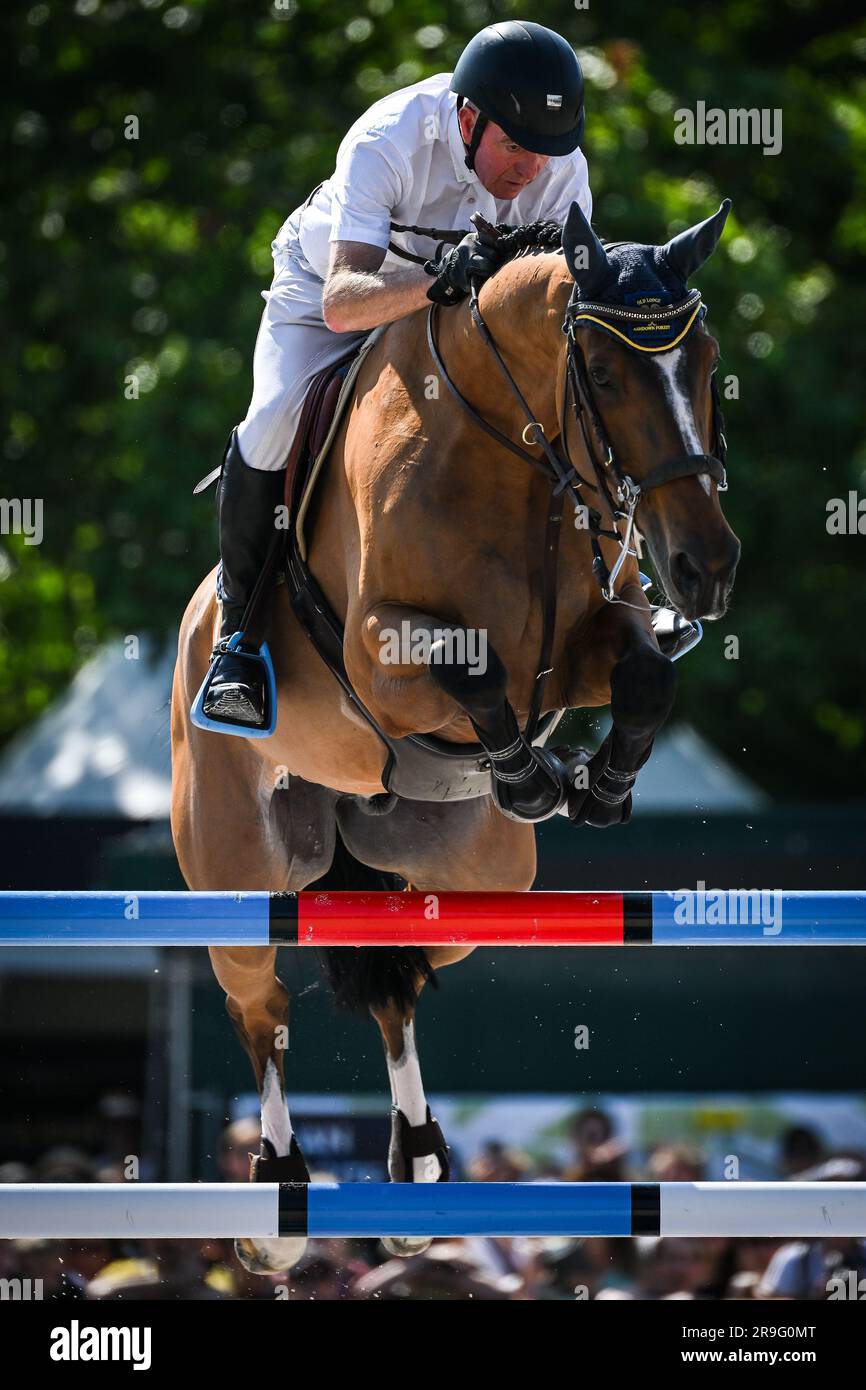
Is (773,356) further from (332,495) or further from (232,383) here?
(332,495)

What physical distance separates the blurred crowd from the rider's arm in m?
3.05

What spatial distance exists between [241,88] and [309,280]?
8.29 meters

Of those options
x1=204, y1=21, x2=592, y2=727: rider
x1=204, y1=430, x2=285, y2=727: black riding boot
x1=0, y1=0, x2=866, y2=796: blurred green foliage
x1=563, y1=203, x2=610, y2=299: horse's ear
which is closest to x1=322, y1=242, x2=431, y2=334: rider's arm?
x1=204, y1=21, x2=592, y2=727: rider

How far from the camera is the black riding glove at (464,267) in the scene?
4.23 metres

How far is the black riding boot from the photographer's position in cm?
480

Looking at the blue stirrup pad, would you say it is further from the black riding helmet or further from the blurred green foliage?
the blurred green foliage

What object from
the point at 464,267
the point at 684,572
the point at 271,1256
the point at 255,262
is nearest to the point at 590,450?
the point at 684,572

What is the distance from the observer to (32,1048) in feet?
33.7

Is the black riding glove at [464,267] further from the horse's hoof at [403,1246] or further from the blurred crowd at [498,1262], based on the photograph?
the blurred crowd at [498,1262]

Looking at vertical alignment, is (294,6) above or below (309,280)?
above

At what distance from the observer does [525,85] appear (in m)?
4.31

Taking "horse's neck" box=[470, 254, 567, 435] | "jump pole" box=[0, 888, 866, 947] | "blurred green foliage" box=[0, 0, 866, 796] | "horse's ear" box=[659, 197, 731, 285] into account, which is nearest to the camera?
"horse's ear" box=[659, 197, 731, 285]

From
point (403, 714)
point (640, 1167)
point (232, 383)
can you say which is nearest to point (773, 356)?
point (232, 383)

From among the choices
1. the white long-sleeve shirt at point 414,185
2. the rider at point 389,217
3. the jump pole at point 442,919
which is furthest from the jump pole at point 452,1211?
the white long-sleeve shirt at point 414,185
